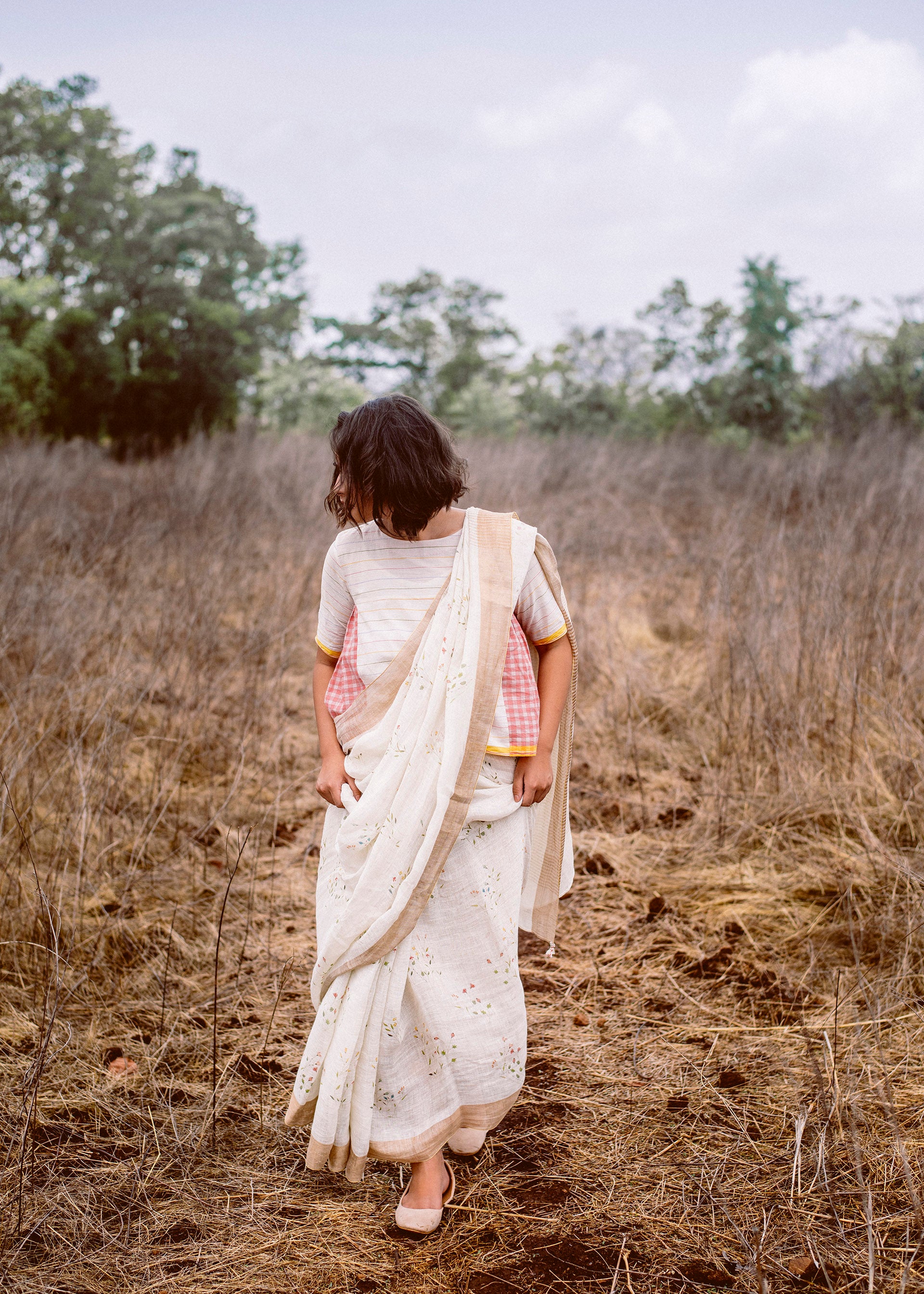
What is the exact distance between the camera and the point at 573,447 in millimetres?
10766

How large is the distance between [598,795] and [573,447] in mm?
7838

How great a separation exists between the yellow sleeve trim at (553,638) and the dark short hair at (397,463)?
12.4 inches

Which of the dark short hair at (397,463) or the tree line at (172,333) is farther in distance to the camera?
the tree line at (172,333)

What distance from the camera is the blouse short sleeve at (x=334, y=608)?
5.69 feet

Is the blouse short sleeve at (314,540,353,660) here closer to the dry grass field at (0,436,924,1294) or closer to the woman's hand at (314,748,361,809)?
the woman's hand at (314,748,361,809)

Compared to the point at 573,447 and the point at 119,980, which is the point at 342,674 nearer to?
the point at 119,980

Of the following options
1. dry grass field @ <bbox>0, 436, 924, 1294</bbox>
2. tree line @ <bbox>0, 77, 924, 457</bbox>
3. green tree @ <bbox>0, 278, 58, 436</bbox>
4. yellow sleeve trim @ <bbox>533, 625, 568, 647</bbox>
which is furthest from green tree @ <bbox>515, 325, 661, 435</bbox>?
yellow sleeve trim @ <bbox>533, 625, 568, 647</bbox>

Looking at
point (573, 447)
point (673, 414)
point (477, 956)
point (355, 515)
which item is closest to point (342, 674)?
point (355, 515)

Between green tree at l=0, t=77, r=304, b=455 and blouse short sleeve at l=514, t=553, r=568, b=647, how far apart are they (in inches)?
526

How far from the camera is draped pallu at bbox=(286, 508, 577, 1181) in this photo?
4.99 ft

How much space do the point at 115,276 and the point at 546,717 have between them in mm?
15774

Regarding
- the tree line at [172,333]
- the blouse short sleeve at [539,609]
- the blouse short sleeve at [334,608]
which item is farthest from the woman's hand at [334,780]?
the tree line at [172,333]

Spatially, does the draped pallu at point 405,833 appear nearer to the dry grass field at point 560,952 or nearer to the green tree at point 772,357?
the dry grass field at point 560,952

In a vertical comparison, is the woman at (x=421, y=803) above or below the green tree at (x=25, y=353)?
below
